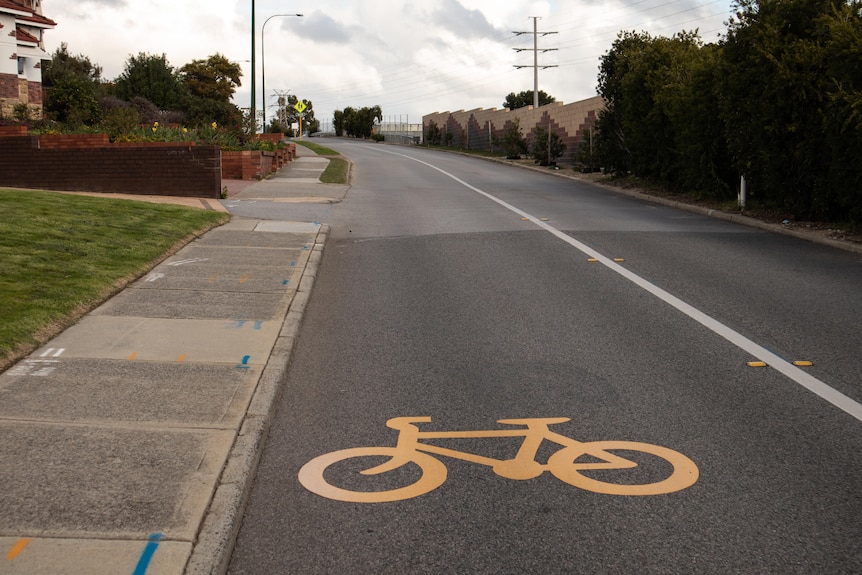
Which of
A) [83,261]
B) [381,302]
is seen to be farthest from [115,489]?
[83,261]

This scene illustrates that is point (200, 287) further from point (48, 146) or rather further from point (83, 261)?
point (48, 146)

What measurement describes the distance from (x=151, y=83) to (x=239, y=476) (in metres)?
72.4

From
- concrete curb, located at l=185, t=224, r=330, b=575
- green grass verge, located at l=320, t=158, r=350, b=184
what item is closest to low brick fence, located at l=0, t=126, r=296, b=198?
green grass verge, located at l=320, t=158, r=350, b=184

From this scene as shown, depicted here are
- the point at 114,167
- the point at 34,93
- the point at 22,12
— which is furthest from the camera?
the point at 34,93

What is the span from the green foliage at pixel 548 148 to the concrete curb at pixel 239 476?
3312 centimetres

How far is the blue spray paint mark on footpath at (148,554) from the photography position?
3547mm

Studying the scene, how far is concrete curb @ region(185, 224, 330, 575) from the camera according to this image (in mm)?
3771

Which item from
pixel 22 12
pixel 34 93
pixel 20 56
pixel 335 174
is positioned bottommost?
pixel 335 174

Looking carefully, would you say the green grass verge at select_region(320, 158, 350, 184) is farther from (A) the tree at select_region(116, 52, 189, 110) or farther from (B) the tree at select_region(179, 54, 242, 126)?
(B) the tree at select_region(179, 54, 242, 126)

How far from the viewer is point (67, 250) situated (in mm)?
10688

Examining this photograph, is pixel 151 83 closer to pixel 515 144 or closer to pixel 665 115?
pixel 515 144

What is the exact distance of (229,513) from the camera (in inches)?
163

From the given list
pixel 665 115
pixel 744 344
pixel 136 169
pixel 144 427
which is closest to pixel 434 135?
pixel 665 115

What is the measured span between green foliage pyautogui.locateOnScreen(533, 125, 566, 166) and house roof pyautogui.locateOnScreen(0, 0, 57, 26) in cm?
2767
